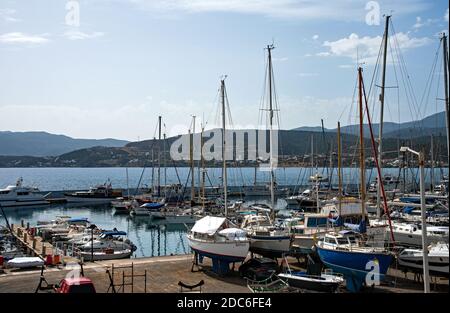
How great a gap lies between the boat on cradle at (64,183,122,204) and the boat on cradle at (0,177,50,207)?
3.87 meters

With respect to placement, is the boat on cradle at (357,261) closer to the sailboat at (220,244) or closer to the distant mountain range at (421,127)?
the sailboat at (220,244)

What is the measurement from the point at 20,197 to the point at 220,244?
190 ft

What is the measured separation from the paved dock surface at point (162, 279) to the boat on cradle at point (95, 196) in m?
53.7

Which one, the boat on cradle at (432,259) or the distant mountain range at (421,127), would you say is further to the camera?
the distant mountain range at (421,127)

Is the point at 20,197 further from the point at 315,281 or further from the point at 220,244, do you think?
the point at 315,281

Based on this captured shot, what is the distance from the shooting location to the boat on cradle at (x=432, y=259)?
14.7 meters

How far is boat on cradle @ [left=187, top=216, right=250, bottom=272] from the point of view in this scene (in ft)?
59.5

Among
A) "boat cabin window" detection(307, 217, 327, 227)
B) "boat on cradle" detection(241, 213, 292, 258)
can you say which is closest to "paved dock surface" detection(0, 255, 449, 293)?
"boat on cradle" detection(241, 213, 292, 258)

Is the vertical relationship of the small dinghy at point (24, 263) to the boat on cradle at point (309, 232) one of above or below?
below

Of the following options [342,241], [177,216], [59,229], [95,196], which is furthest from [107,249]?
[95,196]

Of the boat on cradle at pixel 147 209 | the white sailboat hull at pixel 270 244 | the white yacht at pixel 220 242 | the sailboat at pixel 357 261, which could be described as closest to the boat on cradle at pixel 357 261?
the sailboat at pixel 357 261

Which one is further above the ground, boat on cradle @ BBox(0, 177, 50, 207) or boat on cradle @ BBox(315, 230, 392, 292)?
boat on cradle @ BBox(315, 230, 392, 292)

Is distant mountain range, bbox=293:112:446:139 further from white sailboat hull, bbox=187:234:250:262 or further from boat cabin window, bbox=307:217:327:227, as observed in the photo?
white sailboat hull, bbox=187:234:250:262

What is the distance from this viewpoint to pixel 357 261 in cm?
1523
